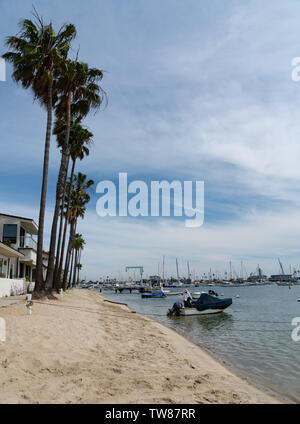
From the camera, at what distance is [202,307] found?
28.8m

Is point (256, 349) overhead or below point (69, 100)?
below

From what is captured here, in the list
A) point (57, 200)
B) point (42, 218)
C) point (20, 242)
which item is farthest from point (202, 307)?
point (20, 242)

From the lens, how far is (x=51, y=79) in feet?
69.5

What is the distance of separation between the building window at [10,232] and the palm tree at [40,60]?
13.9 m

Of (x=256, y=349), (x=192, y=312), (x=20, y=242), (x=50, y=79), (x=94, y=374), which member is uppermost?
(x=50, y=79)

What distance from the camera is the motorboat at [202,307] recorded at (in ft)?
92.8

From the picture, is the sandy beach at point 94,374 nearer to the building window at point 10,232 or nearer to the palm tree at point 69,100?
the palm tree at point 69,100

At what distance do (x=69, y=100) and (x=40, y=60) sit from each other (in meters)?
4.45

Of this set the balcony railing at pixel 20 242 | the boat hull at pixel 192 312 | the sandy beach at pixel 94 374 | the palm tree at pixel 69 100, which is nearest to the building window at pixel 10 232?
the balcony railing at pixel 20 242

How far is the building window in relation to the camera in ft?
106

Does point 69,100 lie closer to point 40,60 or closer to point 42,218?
point 40,60

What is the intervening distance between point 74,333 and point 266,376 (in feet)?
22.5
